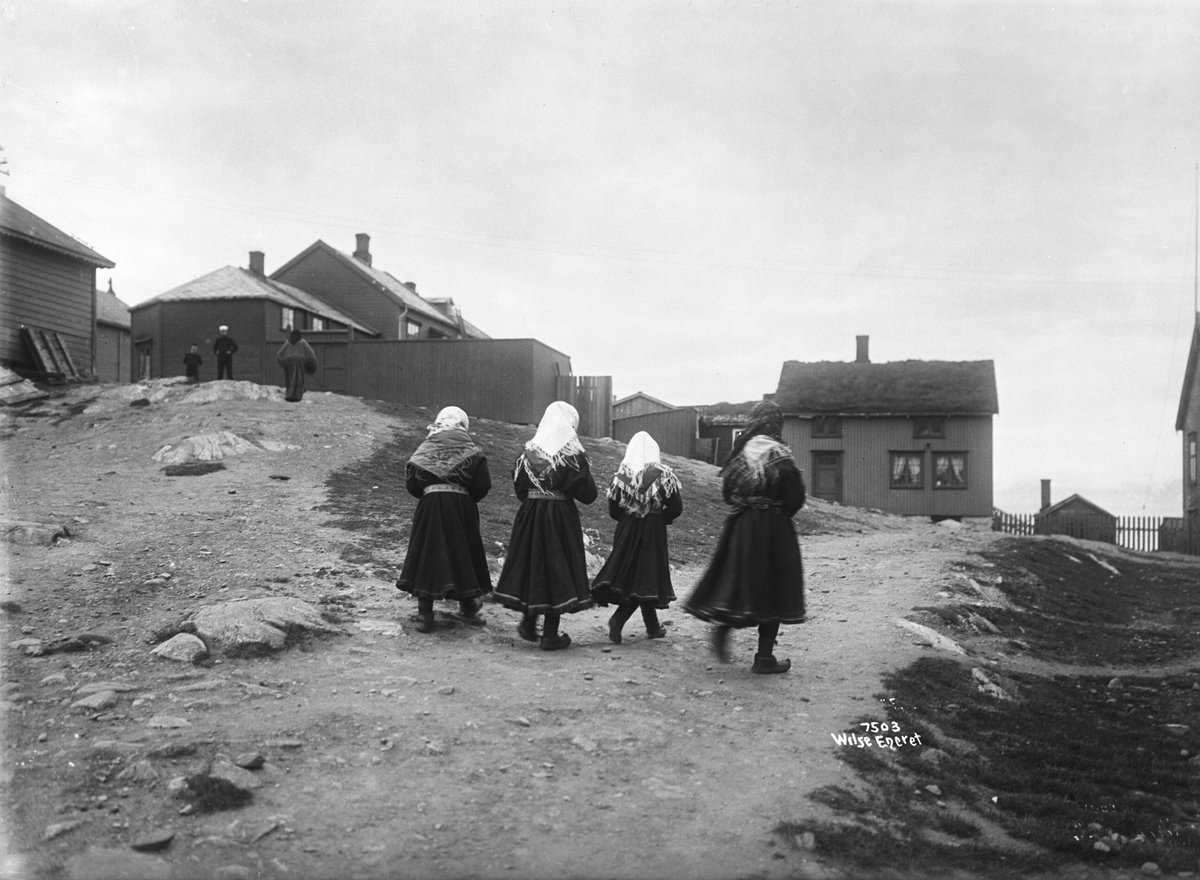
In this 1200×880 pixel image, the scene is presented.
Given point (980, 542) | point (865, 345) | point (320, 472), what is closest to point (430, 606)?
point (320, 472)

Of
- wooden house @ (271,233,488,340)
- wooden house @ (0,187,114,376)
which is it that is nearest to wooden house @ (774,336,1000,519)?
wooden house @ (271,233,488,340)

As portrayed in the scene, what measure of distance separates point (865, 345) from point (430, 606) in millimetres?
36293

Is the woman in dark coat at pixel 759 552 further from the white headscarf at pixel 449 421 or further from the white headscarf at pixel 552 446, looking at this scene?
the white headscarf at pixel 449 421

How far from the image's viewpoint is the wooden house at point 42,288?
24.4 meters

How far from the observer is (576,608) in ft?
27.1

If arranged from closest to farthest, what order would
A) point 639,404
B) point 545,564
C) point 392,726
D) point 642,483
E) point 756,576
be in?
point 392,726
point 756,576
point 545,564
point 642,483
point 639,404

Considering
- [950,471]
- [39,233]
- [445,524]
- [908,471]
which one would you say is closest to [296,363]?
[39,233]

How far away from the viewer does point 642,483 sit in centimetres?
891

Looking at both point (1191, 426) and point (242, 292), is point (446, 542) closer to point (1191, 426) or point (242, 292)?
point (242, 292)

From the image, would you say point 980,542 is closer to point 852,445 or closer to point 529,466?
point 529,466

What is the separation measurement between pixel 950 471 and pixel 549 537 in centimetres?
3143

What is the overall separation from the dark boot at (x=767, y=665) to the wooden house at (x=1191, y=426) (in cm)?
2858

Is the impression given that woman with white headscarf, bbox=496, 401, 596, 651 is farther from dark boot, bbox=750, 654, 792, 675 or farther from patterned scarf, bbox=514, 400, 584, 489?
dark boot, bbox=750, 654, 792, 675

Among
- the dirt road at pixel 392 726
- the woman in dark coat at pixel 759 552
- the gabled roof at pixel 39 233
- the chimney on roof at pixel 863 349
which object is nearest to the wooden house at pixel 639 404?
the chimney on roof at pixel 863 349
